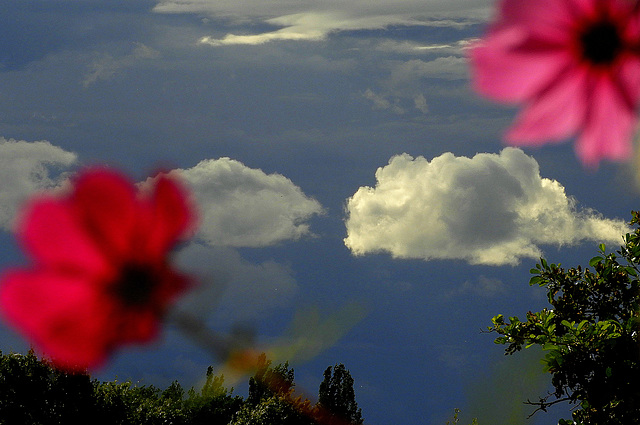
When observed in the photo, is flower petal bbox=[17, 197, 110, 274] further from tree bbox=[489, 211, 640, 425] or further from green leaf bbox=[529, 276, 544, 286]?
green leaf bbox=[529, 276, 544, 286]

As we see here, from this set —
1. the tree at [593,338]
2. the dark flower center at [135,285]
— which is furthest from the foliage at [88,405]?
the dark flower center at [135,285]

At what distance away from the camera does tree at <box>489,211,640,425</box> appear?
496 centimetres

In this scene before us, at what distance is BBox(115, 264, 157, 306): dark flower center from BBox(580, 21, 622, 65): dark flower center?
13.0 inches

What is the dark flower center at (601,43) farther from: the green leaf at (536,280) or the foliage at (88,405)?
the foliage at (88,405)

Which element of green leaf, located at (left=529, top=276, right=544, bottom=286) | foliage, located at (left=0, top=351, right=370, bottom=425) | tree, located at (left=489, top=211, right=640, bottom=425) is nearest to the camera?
tree, located at (left=489, top=211, right=640, bottom=425)

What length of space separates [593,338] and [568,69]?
5233 mm

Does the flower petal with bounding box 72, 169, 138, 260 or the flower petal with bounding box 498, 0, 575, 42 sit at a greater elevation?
the flower petal with bounding box 498, 0, 575, 42

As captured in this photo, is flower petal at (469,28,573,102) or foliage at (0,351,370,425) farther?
foliage at (0,351,370,425)

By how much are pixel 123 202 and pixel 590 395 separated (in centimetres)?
552

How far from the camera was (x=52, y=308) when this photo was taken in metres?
0.38

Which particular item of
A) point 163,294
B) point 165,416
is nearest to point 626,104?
point 163,294

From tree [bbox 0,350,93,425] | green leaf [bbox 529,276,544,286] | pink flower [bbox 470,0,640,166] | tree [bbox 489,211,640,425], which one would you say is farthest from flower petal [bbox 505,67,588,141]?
tree [bbox 0,350,93,425]

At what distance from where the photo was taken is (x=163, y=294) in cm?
42

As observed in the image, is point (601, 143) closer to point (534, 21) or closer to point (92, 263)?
point (534, 21)
